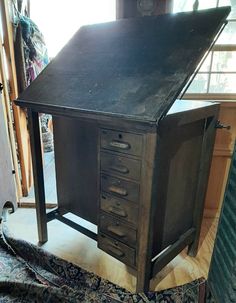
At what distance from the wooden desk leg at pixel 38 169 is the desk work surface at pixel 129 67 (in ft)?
0.42

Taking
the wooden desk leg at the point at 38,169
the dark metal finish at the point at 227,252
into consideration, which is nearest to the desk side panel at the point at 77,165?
the wooden desk leg at the point at 38,169

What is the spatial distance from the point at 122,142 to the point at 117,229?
459mm

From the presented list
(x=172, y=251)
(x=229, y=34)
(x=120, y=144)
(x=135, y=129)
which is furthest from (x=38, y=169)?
(x=229, y=34)

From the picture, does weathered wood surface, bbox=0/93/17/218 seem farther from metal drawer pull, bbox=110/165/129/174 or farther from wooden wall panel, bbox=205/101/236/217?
wooden wall panel, bbox=205/101/236/217

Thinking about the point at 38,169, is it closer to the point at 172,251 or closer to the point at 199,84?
the point at 172,251

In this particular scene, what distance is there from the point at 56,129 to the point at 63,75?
38 centimetres

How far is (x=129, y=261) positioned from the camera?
1.25 meters

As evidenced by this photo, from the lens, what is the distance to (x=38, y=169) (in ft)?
5.08

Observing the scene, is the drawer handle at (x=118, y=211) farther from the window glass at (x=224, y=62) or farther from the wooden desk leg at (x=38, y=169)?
the window glass at (x=224, y=62)

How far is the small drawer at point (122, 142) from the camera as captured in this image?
1028 mm

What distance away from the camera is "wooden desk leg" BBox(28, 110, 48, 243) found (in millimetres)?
1472

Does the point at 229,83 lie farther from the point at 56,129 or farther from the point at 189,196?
the point at 56,129

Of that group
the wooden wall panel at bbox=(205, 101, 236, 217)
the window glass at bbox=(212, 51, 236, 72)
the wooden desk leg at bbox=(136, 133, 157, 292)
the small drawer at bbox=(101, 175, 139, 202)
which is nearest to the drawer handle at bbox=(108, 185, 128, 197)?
the small drawer at bbox=(101, 175, 139, 202)

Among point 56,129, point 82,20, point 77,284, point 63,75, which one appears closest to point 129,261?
point 77,284
